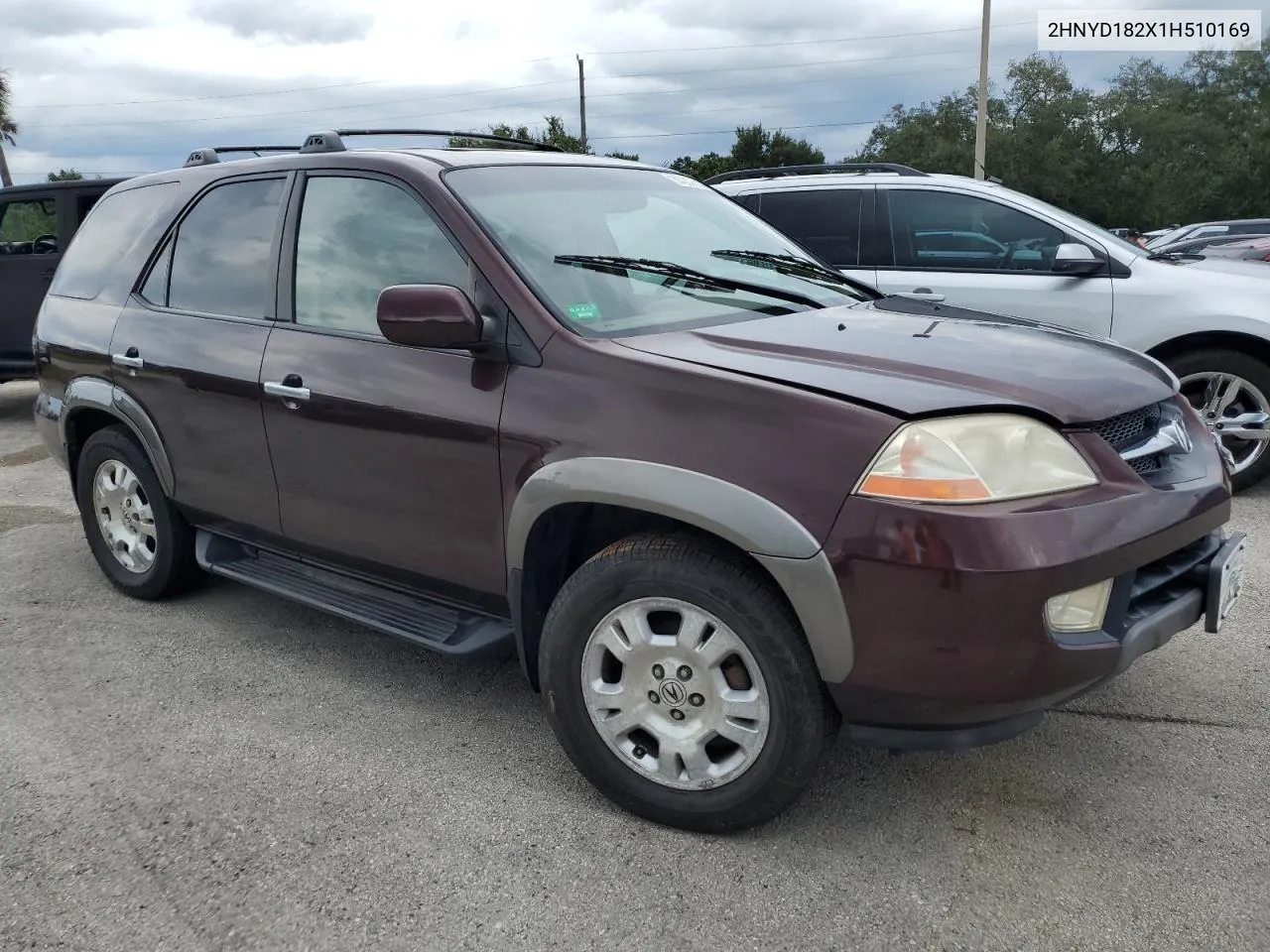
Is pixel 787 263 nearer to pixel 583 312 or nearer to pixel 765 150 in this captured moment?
pixel 583 312

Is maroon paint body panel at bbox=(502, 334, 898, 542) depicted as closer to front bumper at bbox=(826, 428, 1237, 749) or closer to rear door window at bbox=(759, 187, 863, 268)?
front bumper at bbox=(826, 428, 1237, 749)

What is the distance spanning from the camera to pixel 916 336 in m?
2.78

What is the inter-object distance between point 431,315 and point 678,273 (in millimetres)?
846

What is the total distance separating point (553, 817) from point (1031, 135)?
5258 centimetres

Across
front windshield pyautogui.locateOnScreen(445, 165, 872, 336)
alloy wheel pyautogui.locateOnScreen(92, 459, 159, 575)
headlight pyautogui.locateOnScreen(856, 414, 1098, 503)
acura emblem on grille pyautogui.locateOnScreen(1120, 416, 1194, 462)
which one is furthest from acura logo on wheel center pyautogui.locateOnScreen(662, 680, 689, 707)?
alloy wheel pyautogui.locateOnScreen(92, 459, 159, 575)

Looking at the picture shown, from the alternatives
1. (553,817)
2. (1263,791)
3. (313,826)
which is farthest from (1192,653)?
(313,826)

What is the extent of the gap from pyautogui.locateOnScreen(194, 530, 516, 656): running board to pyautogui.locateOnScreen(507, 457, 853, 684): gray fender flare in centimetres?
72

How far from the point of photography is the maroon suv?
7.23 feet

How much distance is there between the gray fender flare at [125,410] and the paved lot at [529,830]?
74 centimetres

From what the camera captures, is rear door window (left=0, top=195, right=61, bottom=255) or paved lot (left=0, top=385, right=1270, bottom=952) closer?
paved lot (left=0, top=385, right=1270, bottom=952)

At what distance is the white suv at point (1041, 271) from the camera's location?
5398mm

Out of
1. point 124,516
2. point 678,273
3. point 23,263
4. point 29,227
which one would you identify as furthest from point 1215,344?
point 29,227

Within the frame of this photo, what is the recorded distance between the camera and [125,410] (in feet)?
13.1

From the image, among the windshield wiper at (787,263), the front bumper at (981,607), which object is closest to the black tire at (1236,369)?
the windshield wiper at (787,263)
